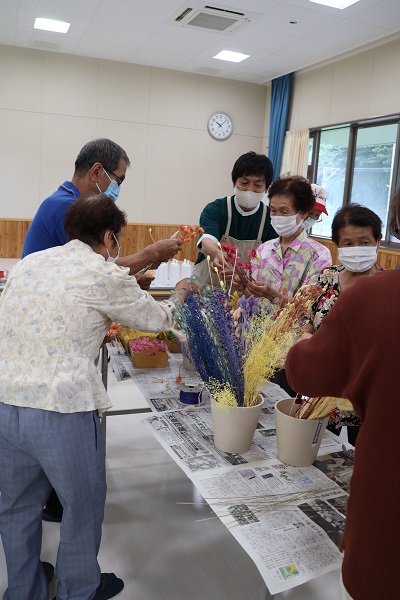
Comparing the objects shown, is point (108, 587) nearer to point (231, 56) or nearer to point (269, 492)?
point (269, 492)

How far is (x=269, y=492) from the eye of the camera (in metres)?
1.36

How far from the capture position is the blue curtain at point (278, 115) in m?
7.12

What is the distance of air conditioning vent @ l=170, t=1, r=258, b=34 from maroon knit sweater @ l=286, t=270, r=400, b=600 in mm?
4627

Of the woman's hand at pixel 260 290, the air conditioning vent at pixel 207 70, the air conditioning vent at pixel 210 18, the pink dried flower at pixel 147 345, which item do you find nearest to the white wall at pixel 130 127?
the air conditioning vent at pixel 207 70

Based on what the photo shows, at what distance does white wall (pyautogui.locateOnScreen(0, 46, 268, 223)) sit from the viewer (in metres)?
6.65

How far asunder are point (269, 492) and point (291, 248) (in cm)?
139

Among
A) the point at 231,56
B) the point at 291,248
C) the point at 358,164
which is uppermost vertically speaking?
the point at 231,56

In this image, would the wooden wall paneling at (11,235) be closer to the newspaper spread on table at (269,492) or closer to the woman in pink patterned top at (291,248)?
the woman in pink patterned top at (291,248)

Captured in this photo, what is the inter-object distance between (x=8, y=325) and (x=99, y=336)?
10.5 inches

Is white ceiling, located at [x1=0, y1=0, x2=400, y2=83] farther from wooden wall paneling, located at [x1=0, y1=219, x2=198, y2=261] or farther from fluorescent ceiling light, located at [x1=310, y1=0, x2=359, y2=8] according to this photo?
wooden wall paneling, located at [x1=0, y1=219, x2=198, y2=261]

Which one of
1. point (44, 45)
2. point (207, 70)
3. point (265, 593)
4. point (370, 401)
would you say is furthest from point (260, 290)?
point (207, 70)

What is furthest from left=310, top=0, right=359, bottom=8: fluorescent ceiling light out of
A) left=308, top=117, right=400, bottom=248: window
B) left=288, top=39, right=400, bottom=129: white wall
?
left=308, top=117, right=400, bottom=248: window

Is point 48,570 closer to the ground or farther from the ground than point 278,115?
closer to the ground

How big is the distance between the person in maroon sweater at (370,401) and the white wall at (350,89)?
205 inches
